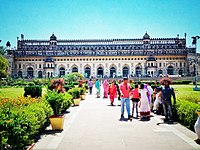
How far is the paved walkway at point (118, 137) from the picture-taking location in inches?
225

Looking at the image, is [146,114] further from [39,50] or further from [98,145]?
[39,50]

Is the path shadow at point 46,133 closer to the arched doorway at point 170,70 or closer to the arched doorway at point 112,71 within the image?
the arched doorway at point 112,71

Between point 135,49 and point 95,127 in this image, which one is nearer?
point 95,127

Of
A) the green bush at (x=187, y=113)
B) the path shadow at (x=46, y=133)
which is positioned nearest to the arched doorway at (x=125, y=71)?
the green bush at (x=187, y=113)

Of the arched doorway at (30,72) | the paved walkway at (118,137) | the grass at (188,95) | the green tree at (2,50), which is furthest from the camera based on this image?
the green tree at (2,50)

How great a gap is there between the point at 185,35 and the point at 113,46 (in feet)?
63.1

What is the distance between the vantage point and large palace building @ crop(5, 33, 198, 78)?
6294 centimetres

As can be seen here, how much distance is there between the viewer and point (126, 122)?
868 cm

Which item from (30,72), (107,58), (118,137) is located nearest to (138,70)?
(107,58)

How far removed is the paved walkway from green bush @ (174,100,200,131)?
0.76ft

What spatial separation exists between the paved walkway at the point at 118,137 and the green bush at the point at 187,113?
232mm

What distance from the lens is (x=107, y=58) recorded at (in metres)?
63.9

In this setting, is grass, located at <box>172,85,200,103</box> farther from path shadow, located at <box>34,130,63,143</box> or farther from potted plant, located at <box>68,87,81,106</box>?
path shadow, located at <box>34,130,63,143</box>

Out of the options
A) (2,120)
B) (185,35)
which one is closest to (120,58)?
(185,35)
